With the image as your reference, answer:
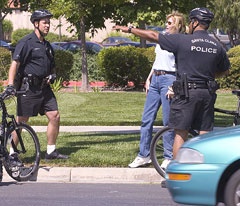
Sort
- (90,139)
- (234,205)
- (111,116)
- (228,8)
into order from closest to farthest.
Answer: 1. (234,205)
2. (90,139)
3. (111,116)
4. (228,8)

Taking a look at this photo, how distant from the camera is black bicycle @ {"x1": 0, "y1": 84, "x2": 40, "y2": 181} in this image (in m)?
9.55

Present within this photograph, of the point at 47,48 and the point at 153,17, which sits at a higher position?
the point at 47,48

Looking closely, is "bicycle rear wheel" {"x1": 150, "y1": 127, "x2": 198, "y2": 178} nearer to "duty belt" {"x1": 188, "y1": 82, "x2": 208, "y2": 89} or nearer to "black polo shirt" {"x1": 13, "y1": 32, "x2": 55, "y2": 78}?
"duty belt" {"x1": 188, "y1": 82, "x2": 208, "y2": 89}

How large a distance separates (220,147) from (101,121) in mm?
8738

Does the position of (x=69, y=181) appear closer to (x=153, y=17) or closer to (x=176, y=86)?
(x=176, y=86)

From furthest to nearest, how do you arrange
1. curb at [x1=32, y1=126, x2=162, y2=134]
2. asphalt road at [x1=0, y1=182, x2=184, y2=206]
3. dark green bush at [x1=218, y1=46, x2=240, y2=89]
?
dark green bush at [x1=218, y1=46, x2=240, y2=89]
curb at [x1=32, y1=126, x2=162, y2=134]
asphalt road at [x1=0, y1=182, x2=184, y2=206]

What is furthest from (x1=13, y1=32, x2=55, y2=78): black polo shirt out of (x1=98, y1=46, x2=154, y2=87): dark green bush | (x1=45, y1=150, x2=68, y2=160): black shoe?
(x1=98, y1=46, x2=154, y2=87): dark green bush

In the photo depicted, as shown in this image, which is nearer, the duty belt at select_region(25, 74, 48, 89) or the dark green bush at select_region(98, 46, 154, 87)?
the duty belt at select_region(25, 74, 48, 89)

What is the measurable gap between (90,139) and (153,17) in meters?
12.6

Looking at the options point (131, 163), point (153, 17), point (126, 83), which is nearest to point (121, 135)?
point (131, 163)

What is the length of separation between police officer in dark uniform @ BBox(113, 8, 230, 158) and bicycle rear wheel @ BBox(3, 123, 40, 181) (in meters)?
1.96

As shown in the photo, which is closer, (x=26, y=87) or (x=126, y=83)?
(x=26, y=87)

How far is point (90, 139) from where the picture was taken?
12.4m

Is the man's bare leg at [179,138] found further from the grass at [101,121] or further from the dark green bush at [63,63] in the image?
the dark green bush at [63,63]
